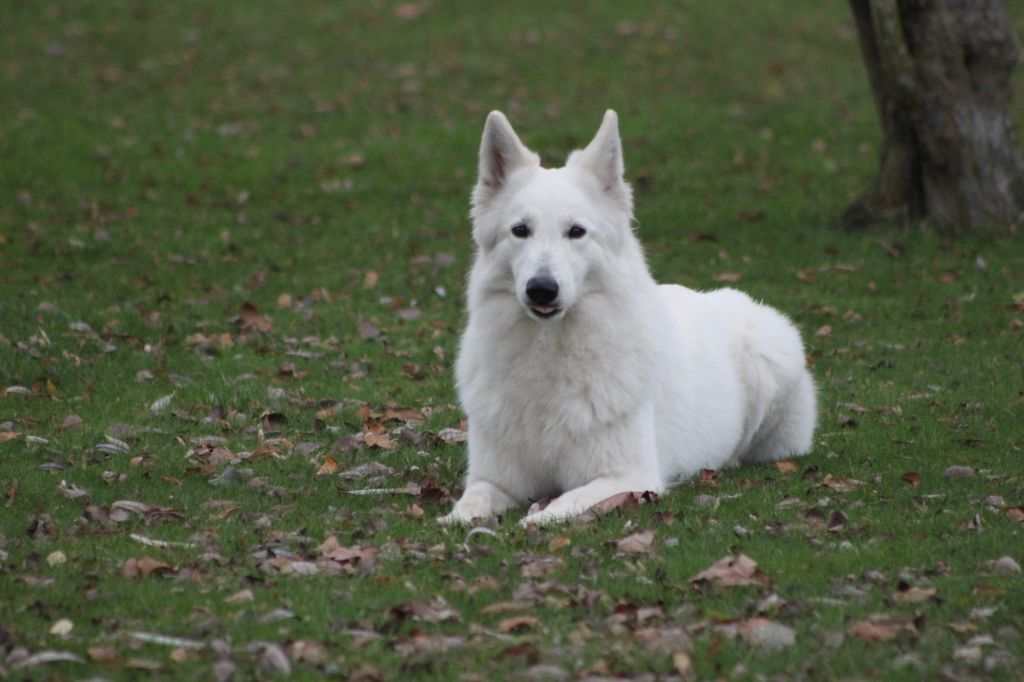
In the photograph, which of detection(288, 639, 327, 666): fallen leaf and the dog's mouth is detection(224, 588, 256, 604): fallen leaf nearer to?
detection(288, 639, 327, 666): fallen leaf

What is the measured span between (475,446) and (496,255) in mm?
1053

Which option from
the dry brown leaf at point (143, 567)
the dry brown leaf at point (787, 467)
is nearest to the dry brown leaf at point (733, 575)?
the dry brown leaf at point (143, 567)

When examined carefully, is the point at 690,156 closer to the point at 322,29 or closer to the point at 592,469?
the point at 322,29

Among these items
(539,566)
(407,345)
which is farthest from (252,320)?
(539,566)

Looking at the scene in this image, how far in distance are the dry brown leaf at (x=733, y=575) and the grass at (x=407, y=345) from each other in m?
0.09

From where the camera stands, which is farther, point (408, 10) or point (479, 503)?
point (408, 10)

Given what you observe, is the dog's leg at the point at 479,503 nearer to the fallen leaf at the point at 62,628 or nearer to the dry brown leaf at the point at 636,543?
the dry brown leaf at the point at 636,543

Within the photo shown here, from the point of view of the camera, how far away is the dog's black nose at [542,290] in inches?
267

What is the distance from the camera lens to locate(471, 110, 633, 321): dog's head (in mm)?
6887

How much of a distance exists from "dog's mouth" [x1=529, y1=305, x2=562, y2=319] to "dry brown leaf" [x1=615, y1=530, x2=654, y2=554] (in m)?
1.26

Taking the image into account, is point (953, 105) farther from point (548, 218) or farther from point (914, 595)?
point (914, 595)

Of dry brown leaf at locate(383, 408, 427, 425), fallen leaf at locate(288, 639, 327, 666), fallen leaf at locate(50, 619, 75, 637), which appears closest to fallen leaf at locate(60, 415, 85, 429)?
dry brown leaf at locate(383, 408, 427, 425)

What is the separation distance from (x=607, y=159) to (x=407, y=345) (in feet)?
15.6

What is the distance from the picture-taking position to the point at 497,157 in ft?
24.0
